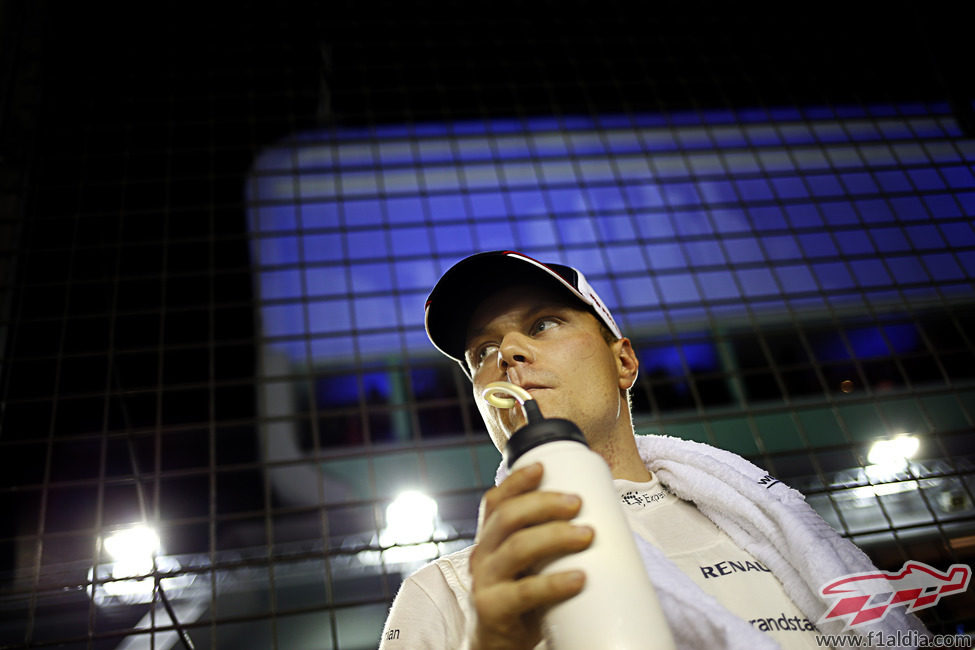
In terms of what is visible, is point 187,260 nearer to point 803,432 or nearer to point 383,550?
point 383,550

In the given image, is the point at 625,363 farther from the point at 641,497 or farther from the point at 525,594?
the point at 525,594

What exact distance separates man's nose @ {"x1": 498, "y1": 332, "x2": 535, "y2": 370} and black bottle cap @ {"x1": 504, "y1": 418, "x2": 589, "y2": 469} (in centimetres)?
57

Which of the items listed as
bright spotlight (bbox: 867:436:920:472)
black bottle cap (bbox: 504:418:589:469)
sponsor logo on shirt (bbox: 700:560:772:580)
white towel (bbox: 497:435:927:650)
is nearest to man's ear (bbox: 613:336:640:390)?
white towel (bbox: 497:435:927:650)

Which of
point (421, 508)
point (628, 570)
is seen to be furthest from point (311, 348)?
point (628, 570)

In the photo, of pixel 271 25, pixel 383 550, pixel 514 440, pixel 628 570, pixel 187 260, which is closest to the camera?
pixel 628 570

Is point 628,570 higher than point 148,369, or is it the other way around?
point 148,369

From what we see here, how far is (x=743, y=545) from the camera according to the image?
56.9 inches

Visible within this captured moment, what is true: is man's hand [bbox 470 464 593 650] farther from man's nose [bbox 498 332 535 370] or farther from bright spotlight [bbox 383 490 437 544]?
bright spotlight [bbox 383 490 437 544]

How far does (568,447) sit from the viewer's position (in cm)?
79

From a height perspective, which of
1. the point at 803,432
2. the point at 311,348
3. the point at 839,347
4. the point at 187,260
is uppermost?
the point at 187,260

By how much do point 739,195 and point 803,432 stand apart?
2.05 m

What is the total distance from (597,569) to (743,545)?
0.94 metres

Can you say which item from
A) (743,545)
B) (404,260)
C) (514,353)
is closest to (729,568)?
(743,545)

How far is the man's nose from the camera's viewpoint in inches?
55.5
